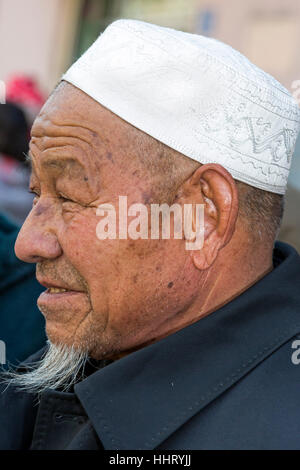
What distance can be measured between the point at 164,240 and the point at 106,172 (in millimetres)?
269

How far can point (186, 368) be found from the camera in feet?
6.39

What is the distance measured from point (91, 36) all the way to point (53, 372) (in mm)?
9404

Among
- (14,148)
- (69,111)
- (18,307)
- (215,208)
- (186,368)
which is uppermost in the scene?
(69,111)

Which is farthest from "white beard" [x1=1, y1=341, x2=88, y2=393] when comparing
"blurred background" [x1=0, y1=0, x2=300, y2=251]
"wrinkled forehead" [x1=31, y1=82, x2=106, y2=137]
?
"blurred background" [x1=0, y1=0, x2=300, y2=251]

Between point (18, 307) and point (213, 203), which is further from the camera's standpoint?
point (18, 307)

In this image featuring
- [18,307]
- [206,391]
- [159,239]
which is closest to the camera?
[206,391]

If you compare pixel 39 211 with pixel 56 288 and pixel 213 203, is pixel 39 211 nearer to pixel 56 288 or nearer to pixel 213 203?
pixel 56 288

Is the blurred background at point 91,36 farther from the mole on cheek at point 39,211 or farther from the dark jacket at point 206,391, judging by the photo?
the mole on cheek at point 39,211

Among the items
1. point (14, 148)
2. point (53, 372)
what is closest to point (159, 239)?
point (53, 372)

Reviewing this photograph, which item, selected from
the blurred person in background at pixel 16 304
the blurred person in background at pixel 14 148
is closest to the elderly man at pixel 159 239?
the blurred person in background at pixel 16 304

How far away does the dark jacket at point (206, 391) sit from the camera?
5.90 feet

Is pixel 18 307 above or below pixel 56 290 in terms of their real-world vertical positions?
below

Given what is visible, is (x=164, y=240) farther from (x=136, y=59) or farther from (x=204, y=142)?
(x=136, y=59)

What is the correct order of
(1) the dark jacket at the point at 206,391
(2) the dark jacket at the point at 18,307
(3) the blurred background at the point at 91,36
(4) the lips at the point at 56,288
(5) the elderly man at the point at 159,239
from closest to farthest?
(1) the dark jacket at the point at 206,391
(5) the elderly man at the point at 159,239
(4) the lips at the point at 56,288
(2) the dark jacket at the point at 18,307
(3) the blurred background at the point at 91,36
